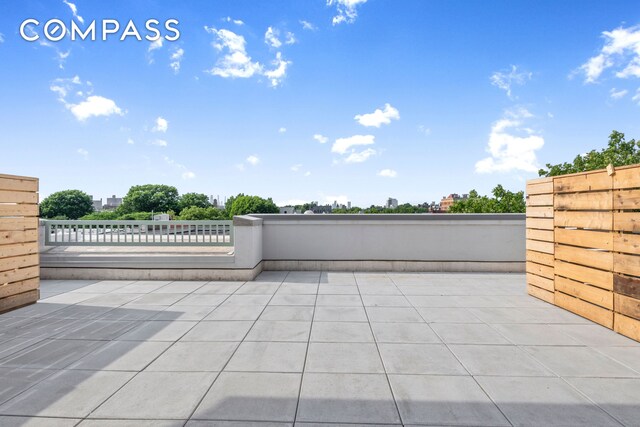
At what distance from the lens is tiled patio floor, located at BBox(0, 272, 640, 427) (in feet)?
8.71

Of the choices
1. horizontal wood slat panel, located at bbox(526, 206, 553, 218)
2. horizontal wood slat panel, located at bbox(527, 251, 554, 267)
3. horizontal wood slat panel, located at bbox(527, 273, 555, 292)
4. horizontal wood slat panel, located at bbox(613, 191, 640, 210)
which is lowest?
horizontal wood slat panel, located at bbox(527, 273, 555, 292)

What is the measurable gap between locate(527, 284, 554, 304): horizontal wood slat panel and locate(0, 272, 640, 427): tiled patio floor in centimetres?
45

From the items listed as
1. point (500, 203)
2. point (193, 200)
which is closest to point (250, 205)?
point (193, 200)

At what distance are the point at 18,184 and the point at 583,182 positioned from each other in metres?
9.65

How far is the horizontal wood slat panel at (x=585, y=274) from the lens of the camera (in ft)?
15.4

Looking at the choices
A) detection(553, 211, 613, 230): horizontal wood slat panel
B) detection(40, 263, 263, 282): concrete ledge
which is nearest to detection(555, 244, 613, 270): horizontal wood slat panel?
detection(553, 211, 613, 230): horizontal wood slat panel

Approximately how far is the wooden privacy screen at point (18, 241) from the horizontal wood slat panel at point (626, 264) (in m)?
9.50

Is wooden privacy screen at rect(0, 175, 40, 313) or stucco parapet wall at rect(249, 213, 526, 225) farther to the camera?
stucco parapet wall at rect(249, 213, 526, 225)

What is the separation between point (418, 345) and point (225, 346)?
2379mm

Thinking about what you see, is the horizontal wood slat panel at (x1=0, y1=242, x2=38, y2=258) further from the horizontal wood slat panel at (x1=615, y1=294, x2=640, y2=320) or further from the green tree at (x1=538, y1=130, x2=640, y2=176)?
the green tree at (x1=538, y1=130, x2=640, y2=176)

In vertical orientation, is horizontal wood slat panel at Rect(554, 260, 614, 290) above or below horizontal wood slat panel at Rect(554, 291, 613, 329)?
above

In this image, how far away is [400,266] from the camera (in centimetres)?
878

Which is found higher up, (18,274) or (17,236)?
(17,236)

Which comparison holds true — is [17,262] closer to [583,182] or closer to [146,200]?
[583,182]
